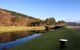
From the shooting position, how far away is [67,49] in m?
23.1

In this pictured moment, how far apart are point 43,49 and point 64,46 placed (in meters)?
3.00

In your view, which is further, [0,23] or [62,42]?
[0,23]

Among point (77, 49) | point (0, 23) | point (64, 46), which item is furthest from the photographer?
point (0, 23)

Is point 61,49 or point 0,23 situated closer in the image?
point 61,49

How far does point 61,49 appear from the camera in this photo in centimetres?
2338

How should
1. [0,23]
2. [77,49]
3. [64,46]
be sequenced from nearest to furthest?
[77,49]
[64,46]
[0,23]

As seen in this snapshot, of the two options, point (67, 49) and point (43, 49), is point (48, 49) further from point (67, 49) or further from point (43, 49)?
point (67, 49)

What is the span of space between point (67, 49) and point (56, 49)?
1469 mm

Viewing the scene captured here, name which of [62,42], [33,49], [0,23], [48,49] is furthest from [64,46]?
[0,23]

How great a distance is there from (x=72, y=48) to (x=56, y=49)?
218cm

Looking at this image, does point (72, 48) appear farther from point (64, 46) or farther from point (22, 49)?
point (22, 49)

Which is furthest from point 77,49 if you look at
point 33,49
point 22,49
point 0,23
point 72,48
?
point 0,23

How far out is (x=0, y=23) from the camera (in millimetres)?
197875

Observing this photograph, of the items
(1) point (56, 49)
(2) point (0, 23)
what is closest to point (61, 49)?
(1) point (56, 49)
